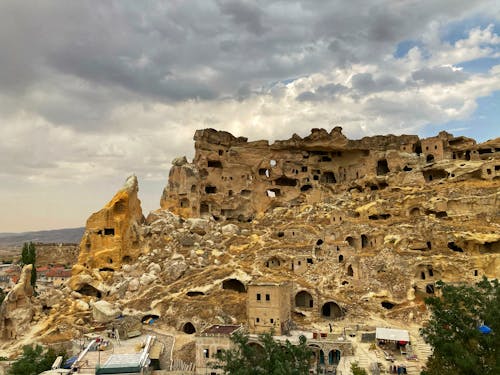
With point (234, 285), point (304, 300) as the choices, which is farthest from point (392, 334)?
point (234, 285)

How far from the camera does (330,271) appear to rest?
37.7 metres

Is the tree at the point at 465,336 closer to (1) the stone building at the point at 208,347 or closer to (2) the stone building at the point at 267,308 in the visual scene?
(2) the stone building at the point at 267,308

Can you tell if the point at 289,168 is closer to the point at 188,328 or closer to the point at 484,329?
the point at 188,328

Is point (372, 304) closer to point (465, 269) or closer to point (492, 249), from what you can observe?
point (465, 269)

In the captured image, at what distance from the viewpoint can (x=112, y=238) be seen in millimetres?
45812

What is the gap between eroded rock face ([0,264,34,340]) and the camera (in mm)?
39741

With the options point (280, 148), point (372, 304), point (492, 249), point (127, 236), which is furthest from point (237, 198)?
point (492, 249)

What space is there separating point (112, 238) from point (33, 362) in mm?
16818

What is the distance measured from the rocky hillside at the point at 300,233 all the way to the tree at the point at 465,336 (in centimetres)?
1043

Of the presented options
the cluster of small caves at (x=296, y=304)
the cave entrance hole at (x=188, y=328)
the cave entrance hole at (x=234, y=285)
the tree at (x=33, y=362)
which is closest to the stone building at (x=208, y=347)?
the cluster of small caves at (x=296, y=304)

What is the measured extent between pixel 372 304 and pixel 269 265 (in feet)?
32.8

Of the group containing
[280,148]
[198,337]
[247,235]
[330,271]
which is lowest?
[198,337]

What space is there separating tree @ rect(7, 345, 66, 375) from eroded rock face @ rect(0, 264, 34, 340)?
766 cm

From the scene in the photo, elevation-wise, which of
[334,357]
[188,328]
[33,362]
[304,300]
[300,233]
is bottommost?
[33,362]
